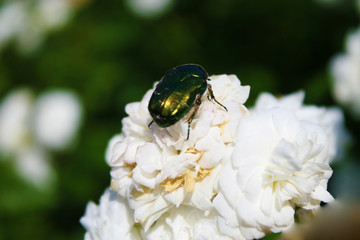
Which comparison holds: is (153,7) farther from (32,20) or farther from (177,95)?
(177,95)

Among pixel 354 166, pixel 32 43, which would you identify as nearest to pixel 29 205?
pixel 32 43

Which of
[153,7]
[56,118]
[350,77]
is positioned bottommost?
[350,77]

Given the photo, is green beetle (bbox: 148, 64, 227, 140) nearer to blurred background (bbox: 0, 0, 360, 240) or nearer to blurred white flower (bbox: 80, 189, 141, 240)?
blurred white flower (bbox: 80, 189, 141, 240)

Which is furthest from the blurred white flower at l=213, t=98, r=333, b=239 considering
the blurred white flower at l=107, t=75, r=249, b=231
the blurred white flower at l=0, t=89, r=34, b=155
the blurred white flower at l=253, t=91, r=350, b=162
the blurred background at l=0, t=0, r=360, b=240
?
the blurred white flower at l=0, t=89, r=34, b=155

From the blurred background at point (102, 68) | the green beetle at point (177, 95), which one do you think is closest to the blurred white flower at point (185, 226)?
the green beetle at point (177, 95)

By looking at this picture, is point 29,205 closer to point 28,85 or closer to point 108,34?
point 28,85

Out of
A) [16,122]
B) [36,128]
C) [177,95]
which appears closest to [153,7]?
[36,128]
